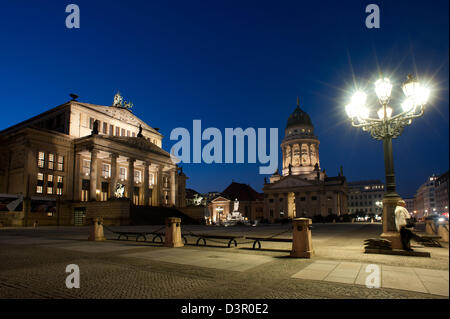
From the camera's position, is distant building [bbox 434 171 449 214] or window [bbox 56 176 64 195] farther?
window [bbox 56 176 64 195]

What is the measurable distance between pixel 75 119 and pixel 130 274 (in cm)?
5423

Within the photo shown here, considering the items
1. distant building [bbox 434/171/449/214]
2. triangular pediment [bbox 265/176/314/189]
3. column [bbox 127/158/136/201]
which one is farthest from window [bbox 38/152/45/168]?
triangular pediment [bbox 265/176/314/189]

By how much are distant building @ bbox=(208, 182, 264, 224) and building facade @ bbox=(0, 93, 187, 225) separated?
4448 cm

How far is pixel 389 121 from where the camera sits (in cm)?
1390

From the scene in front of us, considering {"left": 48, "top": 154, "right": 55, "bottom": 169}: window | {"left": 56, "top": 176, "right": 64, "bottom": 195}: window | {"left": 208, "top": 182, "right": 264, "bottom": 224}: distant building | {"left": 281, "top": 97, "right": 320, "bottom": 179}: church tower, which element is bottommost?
{"left": 208, "top": 182, "right": 264, "bottom": 224}: distant building

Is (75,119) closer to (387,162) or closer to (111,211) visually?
(111,211)

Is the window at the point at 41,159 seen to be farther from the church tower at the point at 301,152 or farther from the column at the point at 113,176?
the church tower at the point at 301,152

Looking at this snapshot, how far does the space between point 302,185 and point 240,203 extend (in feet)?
84.1

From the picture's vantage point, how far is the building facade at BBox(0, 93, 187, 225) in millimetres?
44094

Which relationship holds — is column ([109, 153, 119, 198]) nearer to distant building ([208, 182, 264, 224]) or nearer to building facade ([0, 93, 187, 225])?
building facade ([0, 93, 187, 225])

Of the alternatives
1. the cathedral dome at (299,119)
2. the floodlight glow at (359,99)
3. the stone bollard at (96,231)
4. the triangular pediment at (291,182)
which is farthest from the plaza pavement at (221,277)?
the cathedral dome at (299,119)

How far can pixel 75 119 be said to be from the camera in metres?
55.1

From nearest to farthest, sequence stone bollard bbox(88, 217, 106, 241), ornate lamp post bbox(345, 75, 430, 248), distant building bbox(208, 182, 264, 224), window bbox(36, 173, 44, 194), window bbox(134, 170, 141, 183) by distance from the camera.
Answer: ornate lamp post bbox(345, 75, 430, 248), stone bollard bbox(88, 217, 106, 241), window bbox(36, 173, 44, 194), window bbox(134, 170, 141, 183), distant building bbox(208, 182, 264, 224)
